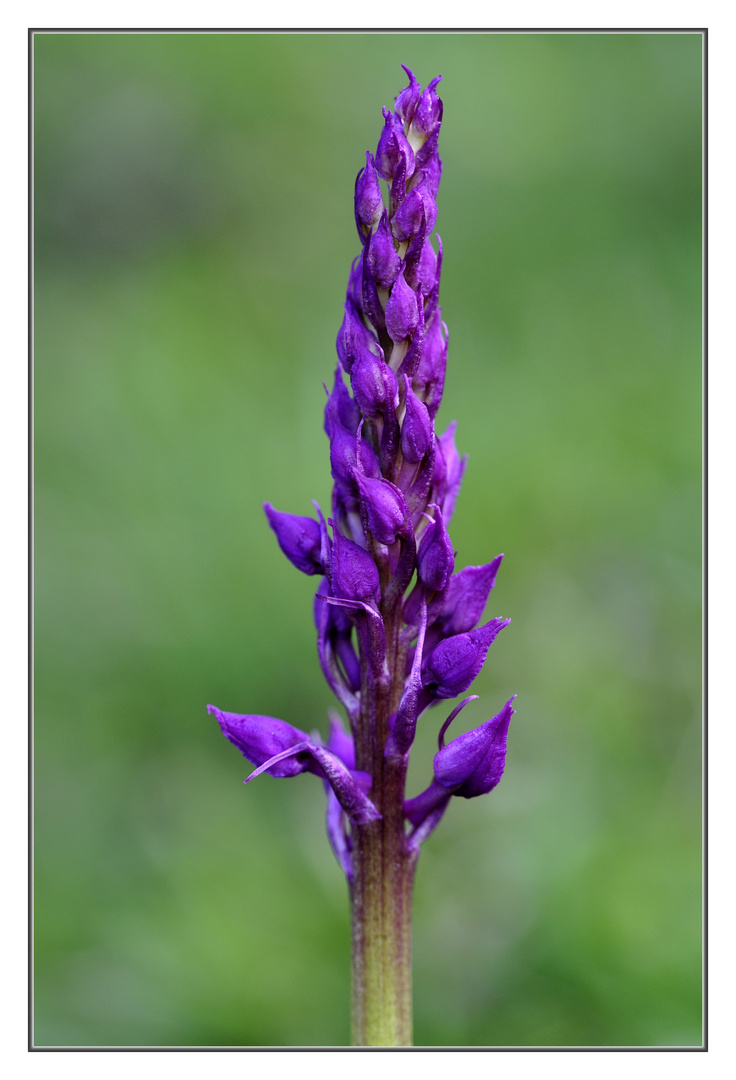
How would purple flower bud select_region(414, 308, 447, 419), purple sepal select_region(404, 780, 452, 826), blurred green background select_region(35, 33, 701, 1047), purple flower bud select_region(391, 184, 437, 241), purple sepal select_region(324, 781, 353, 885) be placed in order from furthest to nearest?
blurred green background select_region(35, 33, 701, 1047) → purple sepal select_region(324, 781, 353, 885) → purple sepal select_region(404, 780, 452, 826) → purple flower bud select_region(414, 308, 447, 419) → purple flower bud select_region(391, 184, 437, 241)

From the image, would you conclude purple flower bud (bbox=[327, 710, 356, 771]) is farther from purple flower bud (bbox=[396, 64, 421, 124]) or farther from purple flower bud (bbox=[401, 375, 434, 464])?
purple flower bud (bbox=[396, 64, 421, 124])

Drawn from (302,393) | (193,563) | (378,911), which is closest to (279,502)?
(193,563)

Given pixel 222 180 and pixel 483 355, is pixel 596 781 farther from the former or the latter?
pixel 222 180

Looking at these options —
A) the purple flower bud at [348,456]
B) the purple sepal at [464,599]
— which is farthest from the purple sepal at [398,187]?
the purple sepal at [464,599]

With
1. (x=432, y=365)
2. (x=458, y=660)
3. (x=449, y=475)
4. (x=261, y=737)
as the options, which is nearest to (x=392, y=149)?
(x=432, y=365)

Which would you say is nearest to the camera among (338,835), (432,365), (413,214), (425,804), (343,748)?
(413,214)

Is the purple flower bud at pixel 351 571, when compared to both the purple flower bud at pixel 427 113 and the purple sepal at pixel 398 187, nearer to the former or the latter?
the purple sepal at pixel 398 187

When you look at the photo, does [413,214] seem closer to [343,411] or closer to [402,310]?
[402,310]

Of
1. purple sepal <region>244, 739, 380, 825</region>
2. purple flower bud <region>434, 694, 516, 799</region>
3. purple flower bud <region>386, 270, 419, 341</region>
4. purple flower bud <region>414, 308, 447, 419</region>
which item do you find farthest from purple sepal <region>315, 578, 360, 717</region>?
purple flower bud <region>386, 270, 419, 341</region>
